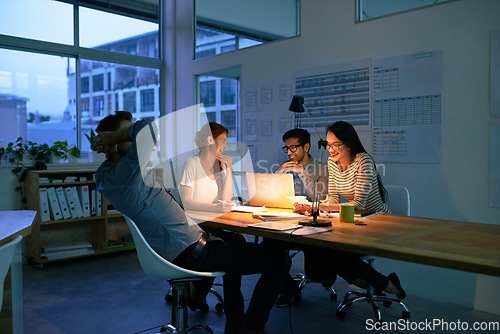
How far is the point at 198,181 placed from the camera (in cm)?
307

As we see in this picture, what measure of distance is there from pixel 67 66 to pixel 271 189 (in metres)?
3.06

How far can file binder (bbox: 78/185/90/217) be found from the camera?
432 centimetres

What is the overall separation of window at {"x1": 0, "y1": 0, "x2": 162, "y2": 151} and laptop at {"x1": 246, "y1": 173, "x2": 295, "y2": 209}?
8.71 ft

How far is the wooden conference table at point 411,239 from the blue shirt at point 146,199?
0.34 m

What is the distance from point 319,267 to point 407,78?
1632mm

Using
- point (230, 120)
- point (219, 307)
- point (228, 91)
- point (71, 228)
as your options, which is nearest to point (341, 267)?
point (219, 307)

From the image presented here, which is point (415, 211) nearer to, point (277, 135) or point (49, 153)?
point (277, 135)

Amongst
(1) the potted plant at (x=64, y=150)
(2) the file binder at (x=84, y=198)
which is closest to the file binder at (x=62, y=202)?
(2) the file binder at (x=84, y=198)

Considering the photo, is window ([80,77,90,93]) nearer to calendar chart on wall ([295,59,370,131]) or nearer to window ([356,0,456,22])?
calendar chart on wall ([295,59,370,131])

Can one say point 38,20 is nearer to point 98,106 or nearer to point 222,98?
point 98,106

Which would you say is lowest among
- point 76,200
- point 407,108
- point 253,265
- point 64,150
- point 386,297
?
point 386,297

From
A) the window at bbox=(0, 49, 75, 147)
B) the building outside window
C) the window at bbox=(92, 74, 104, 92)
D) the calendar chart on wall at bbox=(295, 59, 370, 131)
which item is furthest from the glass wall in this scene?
the window at bbox=(0, 49, 75, 147)

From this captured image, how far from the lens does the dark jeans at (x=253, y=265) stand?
219cm

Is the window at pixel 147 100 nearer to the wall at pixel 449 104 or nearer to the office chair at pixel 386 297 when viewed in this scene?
the wall at pixel 449 104
